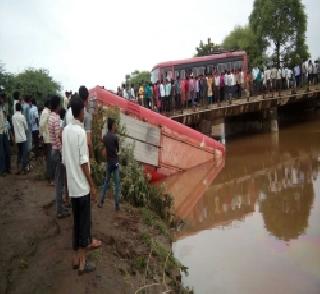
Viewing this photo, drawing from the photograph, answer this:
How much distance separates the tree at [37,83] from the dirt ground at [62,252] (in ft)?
32.9

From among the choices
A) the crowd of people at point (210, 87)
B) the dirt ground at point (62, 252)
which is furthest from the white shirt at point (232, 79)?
the dirt ground at point (62, 252)

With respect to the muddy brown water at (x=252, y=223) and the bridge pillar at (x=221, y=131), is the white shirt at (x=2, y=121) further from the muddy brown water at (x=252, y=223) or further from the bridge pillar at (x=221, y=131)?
the bridge pillar at (x=221, y=131)

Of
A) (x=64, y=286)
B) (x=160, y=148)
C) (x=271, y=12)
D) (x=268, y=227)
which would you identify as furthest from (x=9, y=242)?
(x=271, y=12)

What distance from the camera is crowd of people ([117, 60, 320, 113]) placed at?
15.0 metres

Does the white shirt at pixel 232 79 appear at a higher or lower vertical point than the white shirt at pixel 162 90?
higher

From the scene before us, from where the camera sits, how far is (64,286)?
12.5 feet

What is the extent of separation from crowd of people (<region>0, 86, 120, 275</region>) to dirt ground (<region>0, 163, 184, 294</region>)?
183 millimetres

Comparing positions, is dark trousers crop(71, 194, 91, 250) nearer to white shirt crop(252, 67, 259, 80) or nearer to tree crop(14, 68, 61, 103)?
tree crop(14, 68, 61, 103)

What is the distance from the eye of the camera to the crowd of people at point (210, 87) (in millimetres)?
14969

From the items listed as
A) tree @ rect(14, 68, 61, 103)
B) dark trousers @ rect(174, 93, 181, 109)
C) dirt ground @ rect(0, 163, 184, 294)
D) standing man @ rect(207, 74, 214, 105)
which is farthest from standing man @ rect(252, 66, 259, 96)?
dirt ground @ rect(0, 163, 184, 294)

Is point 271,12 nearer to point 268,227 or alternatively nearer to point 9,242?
point 268,227

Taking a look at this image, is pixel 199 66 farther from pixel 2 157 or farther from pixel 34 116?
pixel 2 157

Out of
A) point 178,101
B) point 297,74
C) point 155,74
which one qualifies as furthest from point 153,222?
point 297,74

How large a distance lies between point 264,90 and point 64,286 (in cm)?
1555
